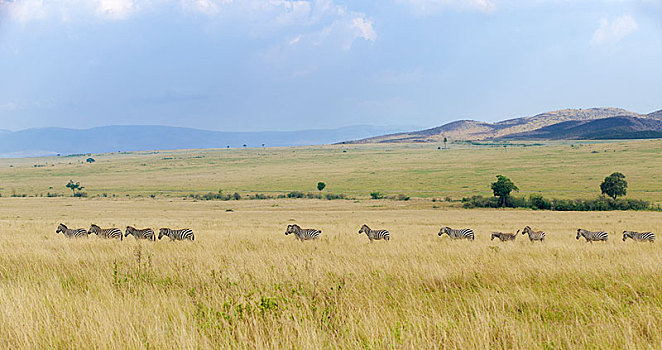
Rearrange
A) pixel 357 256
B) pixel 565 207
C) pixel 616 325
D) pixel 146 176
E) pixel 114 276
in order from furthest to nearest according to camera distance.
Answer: pixel 146 176 → pixel 565 207 → pixel 357 256 → pixel 114 276 → pixel 616 325

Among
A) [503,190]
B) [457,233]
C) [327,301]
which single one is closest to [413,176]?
[503,190]

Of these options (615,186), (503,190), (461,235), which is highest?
(461,235)

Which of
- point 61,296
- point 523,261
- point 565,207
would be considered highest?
point 61,296

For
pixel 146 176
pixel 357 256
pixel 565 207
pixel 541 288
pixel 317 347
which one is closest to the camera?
pixel 317 347

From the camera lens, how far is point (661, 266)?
8367 mm

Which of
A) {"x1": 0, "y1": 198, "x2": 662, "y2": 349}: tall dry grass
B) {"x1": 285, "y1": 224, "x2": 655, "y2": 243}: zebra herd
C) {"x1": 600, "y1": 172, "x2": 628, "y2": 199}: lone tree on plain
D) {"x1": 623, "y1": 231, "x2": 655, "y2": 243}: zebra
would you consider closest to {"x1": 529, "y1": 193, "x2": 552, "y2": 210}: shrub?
{"x1": 600, "y1": 172, "x2": 628, "y2": 199}: lone tree on plain

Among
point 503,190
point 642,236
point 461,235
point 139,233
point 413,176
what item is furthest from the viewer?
point 413,176

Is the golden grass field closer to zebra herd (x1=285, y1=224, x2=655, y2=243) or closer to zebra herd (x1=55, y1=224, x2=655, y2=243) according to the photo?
zebra herd (x1=55, y1=224, x2=655, y2=243)

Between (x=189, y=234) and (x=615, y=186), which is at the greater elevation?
(x=189, y=234)

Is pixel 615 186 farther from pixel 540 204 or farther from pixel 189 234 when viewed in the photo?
pixel 189 234

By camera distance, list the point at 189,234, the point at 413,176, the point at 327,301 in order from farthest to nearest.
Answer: the point at 413,176, the point at 189,234, the point at 327,301

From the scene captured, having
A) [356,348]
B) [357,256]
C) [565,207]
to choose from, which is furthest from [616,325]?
[565,207]

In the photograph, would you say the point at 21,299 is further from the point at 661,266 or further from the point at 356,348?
the point at 661,266

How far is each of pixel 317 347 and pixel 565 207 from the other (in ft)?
231
